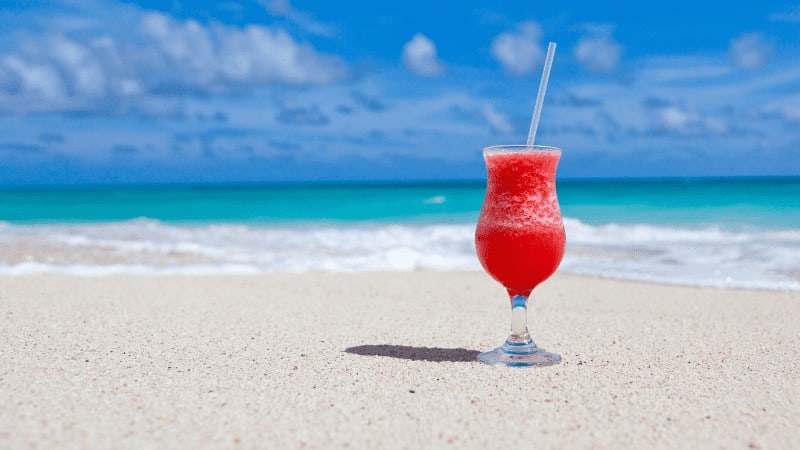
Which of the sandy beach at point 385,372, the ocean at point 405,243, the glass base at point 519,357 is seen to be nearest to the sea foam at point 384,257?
the ocean at point 405,243

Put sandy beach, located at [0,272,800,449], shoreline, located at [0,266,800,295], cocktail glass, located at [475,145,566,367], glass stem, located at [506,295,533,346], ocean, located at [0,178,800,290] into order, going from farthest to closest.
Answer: ocean, located at [0,178,800,290]
shoreline, located at [0,266,800,295]
glass stem, located at [506,295,533,346]
cocktail glass, located at [475,145,566,367]
sandy beach, located at [0,272,800,449]

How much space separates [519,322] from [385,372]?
67cm

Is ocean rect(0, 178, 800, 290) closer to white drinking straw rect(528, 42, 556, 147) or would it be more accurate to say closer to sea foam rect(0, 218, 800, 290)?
sea foam rect(0, 218, 800, 290)

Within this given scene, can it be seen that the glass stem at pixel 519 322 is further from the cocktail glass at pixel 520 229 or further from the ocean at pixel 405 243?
the ocean at pixel 405 243

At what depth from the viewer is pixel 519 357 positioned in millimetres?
3301

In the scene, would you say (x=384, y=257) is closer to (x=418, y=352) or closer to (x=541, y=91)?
(x=418, y=352)

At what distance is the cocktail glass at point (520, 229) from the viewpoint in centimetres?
323

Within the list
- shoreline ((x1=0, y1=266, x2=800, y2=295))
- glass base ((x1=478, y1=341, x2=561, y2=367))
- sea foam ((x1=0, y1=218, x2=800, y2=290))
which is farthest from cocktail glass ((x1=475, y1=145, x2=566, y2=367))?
sea foam ((x1=0, y1=218, x2=800, y2=290))

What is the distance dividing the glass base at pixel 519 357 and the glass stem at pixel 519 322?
14 mm

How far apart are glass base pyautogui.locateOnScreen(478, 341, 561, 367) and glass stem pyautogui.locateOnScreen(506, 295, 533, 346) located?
1 cm

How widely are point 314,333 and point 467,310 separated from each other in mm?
1234

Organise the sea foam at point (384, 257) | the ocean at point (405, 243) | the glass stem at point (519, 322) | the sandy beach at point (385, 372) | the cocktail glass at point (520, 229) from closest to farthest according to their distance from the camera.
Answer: the sandy beach at point (385, 372) → the cocktail glass at point (520, 229) → the glass stem at point (519, 322) → the sea foam at point (384, 257) → the ocean at point (405, 243)

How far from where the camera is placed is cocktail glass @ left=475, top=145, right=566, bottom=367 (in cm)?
323

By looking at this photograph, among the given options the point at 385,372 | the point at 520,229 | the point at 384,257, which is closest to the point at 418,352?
the point at 385,372
